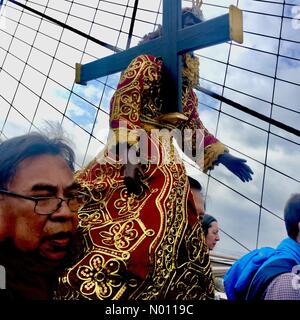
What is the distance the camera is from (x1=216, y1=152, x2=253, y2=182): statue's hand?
1028mm

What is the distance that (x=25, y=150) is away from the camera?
50 cm

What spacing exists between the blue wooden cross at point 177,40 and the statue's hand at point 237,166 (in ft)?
0.58

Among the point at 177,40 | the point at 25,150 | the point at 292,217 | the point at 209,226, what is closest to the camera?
the point at 25,150

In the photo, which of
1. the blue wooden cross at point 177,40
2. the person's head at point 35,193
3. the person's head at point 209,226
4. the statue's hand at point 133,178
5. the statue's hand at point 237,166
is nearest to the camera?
the person's head at point 35,193

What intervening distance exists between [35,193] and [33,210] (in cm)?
2

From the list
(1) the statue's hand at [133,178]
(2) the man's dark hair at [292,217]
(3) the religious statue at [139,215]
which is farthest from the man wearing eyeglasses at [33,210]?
(2) the man's dark hair at [292,217]

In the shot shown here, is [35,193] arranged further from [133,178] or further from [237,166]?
[237,166]

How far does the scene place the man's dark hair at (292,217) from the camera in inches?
32.7

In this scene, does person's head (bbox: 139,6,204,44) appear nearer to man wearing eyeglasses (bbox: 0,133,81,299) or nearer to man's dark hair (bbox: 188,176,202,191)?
man's dark hair (bbox: 188,176,202,191)

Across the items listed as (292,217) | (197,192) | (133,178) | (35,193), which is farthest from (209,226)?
(35,193)

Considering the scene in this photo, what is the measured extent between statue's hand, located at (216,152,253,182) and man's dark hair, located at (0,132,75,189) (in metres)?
0.58

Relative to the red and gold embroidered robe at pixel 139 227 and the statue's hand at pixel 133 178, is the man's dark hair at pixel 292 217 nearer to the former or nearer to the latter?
the red and gold embroidered robe at pixel 139 227

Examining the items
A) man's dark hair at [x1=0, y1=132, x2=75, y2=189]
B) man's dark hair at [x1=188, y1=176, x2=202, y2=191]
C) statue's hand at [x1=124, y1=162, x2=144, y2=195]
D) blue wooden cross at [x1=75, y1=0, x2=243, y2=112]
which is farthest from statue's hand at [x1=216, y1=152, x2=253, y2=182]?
man's dark hair at [x1=0, y1=132, x2=75, y2=189]
